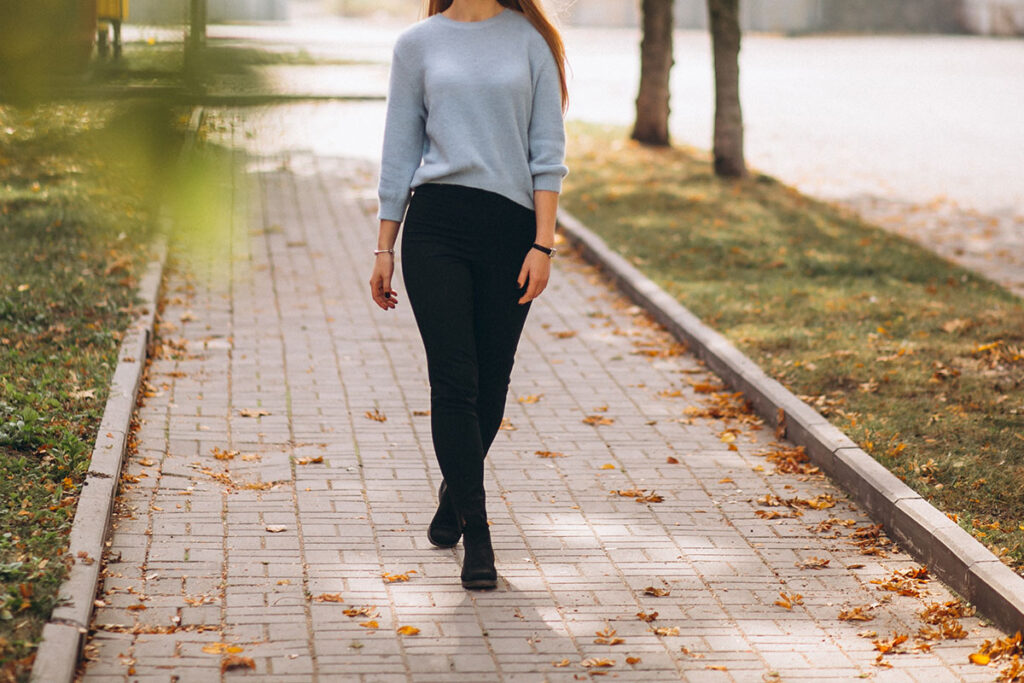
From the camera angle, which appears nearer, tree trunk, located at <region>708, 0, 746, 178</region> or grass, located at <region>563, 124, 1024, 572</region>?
grass, located at <region>563, 124, 1024, 572</region>

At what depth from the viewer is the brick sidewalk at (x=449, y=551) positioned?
3691mm

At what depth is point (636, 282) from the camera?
9.38 metres

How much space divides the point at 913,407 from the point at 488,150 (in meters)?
3.32

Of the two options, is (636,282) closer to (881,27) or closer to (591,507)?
(591,507)

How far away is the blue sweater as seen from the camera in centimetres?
383

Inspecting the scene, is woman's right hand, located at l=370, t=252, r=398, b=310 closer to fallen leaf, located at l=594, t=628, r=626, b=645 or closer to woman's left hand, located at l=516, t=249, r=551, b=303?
woman's left hand, located at l=516, t=249, r=551, b=303

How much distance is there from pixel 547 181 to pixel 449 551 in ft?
4.87

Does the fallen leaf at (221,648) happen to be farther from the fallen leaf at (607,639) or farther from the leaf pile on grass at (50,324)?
the fallen leaf at (607,639)

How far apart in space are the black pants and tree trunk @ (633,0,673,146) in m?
13.0

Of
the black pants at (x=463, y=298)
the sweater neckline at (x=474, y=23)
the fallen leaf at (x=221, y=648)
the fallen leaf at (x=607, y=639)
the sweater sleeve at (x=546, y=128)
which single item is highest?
the sweater neckline at (x=474, y=23)

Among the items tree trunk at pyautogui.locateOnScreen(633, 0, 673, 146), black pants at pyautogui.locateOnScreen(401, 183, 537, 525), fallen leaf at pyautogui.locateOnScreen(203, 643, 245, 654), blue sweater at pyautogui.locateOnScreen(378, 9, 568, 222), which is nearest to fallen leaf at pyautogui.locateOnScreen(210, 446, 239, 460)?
black pants at pyautogui.locateOnScreen(401, 183, 537, 525)

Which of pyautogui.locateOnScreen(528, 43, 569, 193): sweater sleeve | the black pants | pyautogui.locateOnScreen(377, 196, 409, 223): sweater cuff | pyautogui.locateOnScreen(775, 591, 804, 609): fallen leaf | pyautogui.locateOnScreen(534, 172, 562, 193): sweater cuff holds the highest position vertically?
pyautogui.locateOnScreen(528, 43, 569, 193): sweater sleeve

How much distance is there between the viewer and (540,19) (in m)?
3.90

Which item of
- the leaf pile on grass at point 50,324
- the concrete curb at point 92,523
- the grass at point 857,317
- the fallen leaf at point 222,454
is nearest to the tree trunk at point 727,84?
the grass at point 857,317
